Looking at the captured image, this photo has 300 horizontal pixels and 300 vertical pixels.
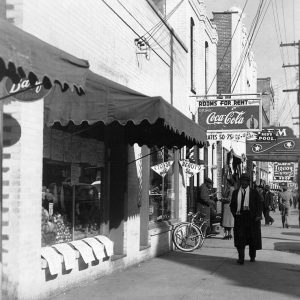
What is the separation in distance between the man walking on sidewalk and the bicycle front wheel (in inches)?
83.1

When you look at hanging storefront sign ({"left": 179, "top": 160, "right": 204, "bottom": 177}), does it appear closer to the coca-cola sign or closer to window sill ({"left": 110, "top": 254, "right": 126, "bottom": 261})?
window sill ({"left": 110, "top": 254, "right": 126, "bottom": 261})

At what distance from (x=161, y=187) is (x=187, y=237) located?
4.33 ft

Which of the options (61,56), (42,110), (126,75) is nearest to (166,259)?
(126,75)

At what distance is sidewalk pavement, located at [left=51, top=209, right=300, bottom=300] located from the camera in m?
7.91

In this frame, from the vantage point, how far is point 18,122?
659 centimetres

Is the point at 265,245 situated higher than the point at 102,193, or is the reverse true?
the point at 102,193

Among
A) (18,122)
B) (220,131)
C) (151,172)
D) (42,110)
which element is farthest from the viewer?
(220,131)

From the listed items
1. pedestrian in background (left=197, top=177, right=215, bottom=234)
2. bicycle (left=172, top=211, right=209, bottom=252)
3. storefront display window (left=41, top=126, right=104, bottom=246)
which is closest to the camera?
storefront display window (left=41, top=126, right=104, bottom=246)

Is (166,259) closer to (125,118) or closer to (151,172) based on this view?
(151,172)

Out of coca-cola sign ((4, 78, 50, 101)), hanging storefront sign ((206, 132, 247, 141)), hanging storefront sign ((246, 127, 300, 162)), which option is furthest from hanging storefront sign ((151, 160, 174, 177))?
hanging storefront sign ((246, 127, 300, 162))

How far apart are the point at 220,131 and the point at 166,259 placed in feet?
17.6

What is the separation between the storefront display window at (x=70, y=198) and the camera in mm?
7832

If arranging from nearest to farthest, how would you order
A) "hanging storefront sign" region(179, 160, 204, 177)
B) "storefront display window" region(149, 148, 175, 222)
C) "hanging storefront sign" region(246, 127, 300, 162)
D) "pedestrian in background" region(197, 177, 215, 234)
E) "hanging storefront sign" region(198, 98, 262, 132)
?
"storefront display window" region(149, 148, 175, 222), "hanging storefront sign" region(179, 160, 204, 177), "hanging storefront sign" region(198, 98, 262, 132), "pedestrian in background" region(197, 177, 215, 234), "hanging storefront sign" region(246, 127, 300, 162)

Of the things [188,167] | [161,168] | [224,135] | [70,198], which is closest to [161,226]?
[161,168]
